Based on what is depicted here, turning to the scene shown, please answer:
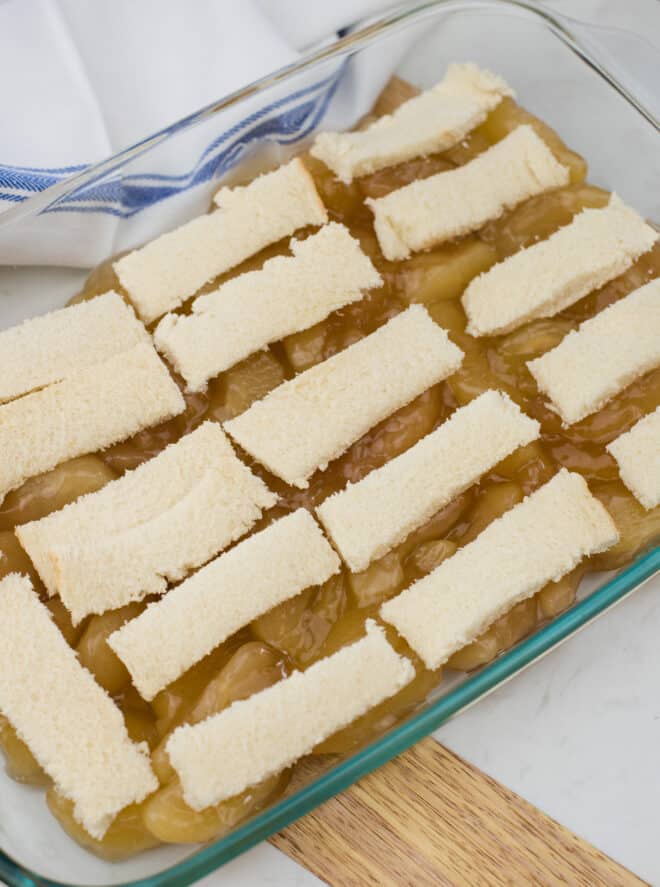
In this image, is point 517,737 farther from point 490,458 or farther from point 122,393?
point 122,393

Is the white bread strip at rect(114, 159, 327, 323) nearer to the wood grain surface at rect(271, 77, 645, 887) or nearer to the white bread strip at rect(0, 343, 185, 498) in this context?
the white bread strip at rect(0, 343, 185, 498)

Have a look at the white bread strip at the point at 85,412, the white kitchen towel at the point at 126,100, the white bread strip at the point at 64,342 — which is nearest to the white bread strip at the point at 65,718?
the white bread strip at the point at 85,412

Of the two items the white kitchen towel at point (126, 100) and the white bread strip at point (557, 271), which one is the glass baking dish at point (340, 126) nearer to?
the white kitchen towel at point (126, 100)

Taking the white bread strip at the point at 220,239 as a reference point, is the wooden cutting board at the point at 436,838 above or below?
below

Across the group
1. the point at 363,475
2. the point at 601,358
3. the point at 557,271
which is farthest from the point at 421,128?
the point at 363,475

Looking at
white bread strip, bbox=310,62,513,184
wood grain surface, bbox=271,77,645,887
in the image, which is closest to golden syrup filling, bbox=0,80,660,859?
white bread strip, bbox=310,62,513,184

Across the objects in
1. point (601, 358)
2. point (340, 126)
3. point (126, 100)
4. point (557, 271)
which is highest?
point (126, 100)

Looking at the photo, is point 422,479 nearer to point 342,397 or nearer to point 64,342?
point 342,397
